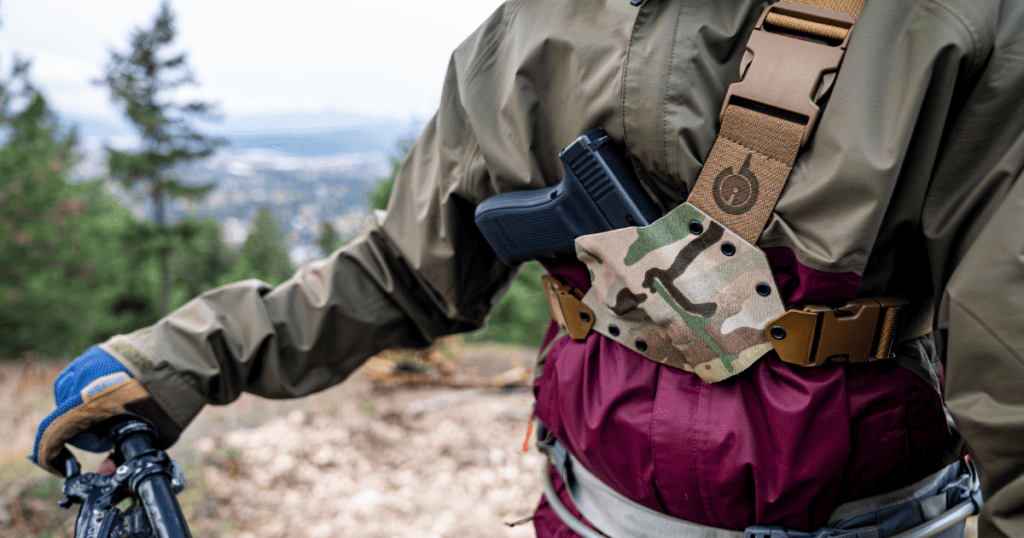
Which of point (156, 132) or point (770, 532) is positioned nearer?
point (770, 532)

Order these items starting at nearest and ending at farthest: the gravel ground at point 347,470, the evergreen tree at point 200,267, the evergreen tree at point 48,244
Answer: the gravel ground at point 347,470, the evergreen tree at point 48,244, the evergreen tree at point 200,267

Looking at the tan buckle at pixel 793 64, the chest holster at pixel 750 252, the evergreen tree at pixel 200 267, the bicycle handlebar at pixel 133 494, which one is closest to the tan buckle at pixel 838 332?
the chest holster at pixel 750 252

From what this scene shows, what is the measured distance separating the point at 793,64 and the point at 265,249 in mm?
19932

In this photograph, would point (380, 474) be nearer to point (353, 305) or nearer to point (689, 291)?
point (353, 305)

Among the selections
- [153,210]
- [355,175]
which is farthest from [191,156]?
[355,175]

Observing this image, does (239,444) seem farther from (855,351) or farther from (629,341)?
(855,351)

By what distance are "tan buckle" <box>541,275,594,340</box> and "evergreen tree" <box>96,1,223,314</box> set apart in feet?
49.0

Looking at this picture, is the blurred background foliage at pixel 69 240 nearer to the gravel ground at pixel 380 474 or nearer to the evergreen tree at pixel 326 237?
the evergreen tree at pixel 326 237

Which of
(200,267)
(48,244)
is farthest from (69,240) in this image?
(200,267)

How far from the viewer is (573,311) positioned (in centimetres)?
Result: 121

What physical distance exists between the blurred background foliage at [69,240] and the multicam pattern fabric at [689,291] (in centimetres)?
1103

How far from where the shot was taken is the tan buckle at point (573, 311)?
3.92 ft

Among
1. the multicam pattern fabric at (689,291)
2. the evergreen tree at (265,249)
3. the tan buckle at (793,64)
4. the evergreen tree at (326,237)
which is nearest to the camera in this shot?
the tan buckle at (793,64)

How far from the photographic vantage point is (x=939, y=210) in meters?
0.84
